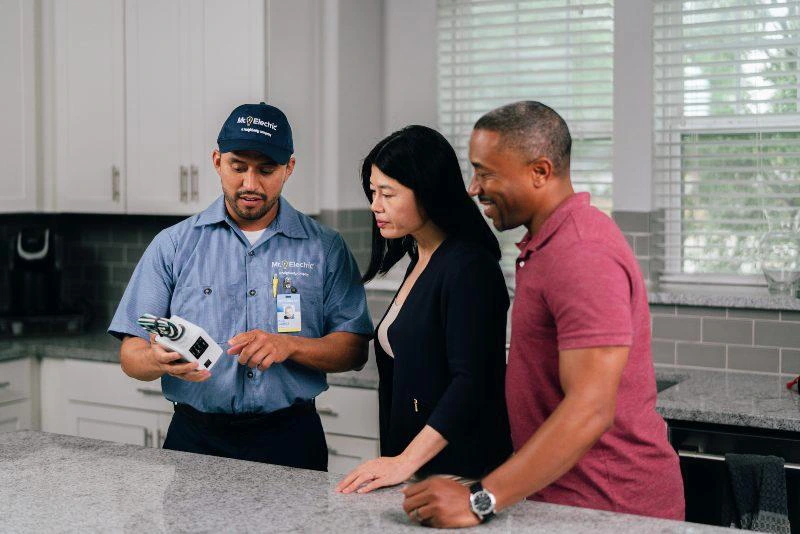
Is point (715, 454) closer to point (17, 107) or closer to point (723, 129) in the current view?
point (723, 129)

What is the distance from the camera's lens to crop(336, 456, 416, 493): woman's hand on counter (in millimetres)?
1695

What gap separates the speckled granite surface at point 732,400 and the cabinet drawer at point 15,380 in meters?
2.35

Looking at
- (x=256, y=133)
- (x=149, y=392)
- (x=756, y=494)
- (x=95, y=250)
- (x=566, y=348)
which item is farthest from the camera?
(x=95, y=250)

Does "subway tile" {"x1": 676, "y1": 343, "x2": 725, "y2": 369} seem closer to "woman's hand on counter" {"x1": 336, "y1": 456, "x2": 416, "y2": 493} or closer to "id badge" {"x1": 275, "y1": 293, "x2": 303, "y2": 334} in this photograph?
"id badge" {"x1": 275, "y1": 293, "x2": 303, "y2": 334}

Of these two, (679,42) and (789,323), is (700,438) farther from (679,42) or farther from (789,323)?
(679,42)

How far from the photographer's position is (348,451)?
10.6 feet

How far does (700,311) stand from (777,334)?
0.26 meters

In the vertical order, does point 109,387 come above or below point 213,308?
below

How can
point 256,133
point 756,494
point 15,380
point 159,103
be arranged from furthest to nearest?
point 159,103 < point 15,380 < point 756,494 < point 256,133

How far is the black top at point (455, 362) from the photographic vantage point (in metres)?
1.78

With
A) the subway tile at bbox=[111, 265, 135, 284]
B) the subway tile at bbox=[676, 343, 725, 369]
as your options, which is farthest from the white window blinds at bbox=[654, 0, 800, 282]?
the subway tile at bbox=[111, 265, 135, 284]

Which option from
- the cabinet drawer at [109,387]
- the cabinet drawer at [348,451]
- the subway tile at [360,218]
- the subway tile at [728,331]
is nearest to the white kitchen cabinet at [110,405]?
the cabinet drawer at [109,387]

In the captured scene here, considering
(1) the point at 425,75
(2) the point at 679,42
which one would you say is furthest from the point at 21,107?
(2) the point at 679,42

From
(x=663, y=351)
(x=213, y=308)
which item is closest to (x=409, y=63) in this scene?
(x=663, y=351)
